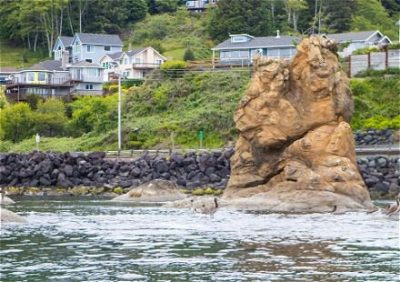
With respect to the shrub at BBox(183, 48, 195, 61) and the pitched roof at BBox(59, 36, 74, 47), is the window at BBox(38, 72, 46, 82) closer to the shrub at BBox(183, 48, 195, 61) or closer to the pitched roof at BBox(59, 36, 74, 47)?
the pitched roof at BBox(59, 36, 74, 47)

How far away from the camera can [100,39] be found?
12794 centimetres

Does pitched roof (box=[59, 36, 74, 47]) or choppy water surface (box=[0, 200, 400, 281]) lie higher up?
pitched roof (box=[59, 36, 74, 47])

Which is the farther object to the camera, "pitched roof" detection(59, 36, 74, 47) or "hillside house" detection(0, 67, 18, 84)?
"pitched roof" detection(59, 36, 74, 47)

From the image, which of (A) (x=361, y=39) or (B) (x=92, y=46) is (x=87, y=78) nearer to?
(B) (x=92, y=46)

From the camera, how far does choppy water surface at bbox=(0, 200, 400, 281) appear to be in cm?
2067

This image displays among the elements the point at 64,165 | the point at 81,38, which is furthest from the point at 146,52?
the point at 64,165

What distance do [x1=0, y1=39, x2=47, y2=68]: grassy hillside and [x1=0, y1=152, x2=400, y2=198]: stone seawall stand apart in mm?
70591

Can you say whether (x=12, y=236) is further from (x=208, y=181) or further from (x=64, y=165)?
(x=64, y=165)

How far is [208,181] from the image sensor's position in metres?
54.2

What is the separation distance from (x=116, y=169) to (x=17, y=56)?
79286 mm

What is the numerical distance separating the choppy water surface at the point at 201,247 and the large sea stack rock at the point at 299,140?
2597 mm

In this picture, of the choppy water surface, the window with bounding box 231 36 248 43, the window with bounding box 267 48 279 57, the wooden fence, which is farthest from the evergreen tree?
the choppy water surface

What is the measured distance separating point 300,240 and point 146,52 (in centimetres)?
9035

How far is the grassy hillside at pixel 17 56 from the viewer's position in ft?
Result: 430
